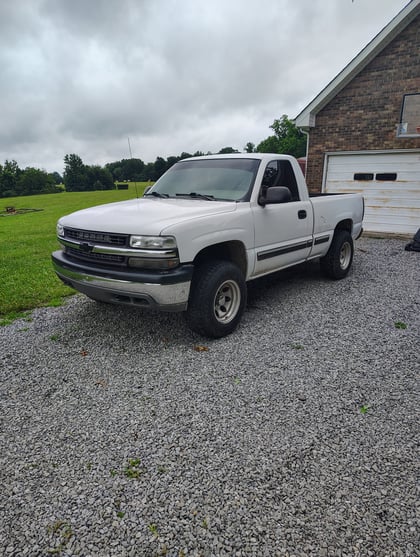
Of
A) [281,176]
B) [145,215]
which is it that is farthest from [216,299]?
[281,176]

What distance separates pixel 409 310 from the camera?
460 cm

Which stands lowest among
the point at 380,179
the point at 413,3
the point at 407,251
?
the point at 407,251

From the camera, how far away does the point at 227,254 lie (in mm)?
4004

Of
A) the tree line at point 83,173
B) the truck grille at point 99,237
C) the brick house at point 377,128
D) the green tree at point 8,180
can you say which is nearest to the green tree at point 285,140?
the tree line at point 83,173

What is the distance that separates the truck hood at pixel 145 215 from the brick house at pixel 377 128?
26.6ft

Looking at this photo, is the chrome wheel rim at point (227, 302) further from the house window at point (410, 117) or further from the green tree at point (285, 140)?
the green tree at point (285, 140)

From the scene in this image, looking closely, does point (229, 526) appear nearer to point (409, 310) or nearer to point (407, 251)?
point (409, 310)

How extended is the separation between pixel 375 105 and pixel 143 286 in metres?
9.74

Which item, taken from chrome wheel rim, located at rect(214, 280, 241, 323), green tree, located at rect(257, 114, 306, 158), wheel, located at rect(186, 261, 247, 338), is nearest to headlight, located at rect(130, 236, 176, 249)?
wheel, located at rect(186, 261, 247, 338)

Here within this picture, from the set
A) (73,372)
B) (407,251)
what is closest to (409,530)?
(73,372)

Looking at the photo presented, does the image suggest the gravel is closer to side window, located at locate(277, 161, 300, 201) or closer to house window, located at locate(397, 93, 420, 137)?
side window, located at locate(277, 161, 300, 201)

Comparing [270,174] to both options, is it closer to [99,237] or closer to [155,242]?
[155,242]

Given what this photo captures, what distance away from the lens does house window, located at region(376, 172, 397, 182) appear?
988 cm

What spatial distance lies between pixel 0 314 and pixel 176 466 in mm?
3668
